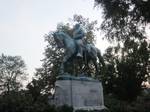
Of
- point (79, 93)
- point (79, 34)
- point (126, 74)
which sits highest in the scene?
point (79, 34)

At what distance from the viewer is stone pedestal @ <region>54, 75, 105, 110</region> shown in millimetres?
19375

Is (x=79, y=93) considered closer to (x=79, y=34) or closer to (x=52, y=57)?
(x=79, y=34)

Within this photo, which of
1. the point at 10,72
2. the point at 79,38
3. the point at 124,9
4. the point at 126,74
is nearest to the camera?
the point at 124,9

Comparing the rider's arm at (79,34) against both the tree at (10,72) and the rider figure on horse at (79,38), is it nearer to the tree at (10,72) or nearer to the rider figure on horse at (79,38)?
the rider figure on horse at (79,38)

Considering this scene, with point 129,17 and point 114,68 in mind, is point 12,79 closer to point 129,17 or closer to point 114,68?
point 114,68

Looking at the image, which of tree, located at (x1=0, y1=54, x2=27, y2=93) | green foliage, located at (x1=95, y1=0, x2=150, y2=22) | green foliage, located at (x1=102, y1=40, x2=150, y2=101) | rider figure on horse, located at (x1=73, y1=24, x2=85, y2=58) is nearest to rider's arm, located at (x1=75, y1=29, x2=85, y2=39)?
rider figure on horse, located at (x1=73, y1=24, x2=85, y2=58)

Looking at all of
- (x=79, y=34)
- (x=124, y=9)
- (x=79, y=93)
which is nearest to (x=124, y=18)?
(x=124, y=9)

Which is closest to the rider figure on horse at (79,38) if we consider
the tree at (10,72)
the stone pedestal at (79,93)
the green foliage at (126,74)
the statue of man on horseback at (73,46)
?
the statue of man on horseback at (73,46)

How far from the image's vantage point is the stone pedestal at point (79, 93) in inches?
763

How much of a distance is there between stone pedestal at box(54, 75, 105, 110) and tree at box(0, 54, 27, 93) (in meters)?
38.0

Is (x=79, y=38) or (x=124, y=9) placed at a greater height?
(x=124, y=9)

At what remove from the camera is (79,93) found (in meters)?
20.2

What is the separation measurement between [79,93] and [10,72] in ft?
138

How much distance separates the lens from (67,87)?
63.8ft
